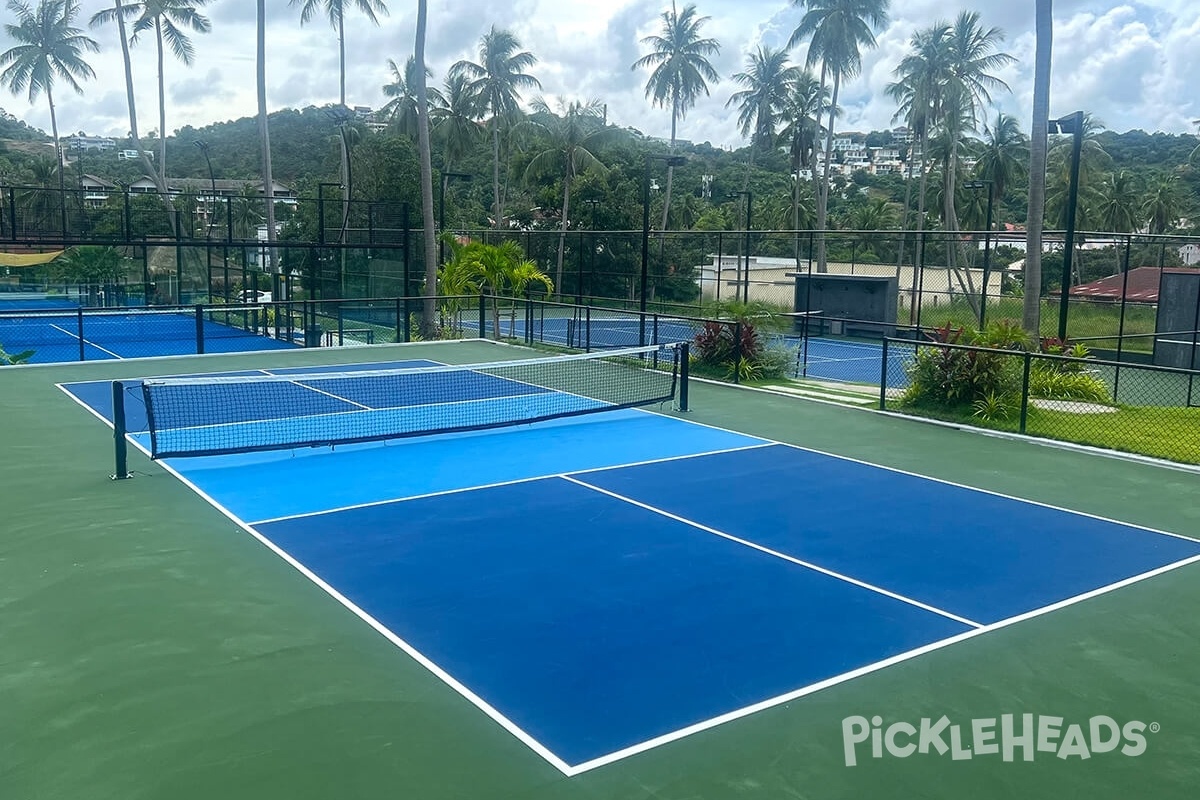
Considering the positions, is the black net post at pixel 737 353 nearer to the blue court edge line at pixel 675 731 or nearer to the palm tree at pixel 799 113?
the blue court edge line at pixel 675 731

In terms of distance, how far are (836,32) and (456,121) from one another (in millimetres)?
21995

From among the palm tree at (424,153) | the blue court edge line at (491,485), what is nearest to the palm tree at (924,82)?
the palm tree at (424,153)

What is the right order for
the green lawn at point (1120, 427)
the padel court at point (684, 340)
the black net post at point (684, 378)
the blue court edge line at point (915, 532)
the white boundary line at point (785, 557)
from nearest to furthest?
1. the white boundary line at point (785, 557)
2. the blue court edge line at point (915, 532)
3. the green lawn at point (1120, 427)
4. the black net post at point (684, 378)
5. the padel court at point (684, 340)

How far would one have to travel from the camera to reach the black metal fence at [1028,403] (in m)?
13.8

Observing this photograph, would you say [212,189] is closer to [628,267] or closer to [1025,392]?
[628,267]

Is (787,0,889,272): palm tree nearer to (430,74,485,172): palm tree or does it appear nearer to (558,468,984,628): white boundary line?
(430,74,485,172): palm tree

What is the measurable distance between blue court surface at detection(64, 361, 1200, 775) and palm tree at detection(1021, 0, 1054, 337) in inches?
373

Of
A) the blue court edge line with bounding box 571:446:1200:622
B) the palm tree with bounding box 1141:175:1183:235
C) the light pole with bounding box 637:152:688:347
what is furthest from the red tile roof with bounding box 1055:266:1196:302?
the blue court edge line with bounding box 571:446:1200:622

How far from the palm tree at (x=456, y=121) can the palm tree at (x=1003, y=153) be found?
27.4 meters

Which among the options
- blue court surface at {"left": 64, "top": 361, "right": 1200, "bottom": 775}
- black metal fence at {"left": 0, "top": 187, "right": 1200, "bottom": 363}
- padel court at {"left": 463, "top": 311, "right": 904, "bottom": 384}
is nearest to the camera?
blue court surface at {"left": 64, "top": 361, "right": 1200, "bottom": 775}

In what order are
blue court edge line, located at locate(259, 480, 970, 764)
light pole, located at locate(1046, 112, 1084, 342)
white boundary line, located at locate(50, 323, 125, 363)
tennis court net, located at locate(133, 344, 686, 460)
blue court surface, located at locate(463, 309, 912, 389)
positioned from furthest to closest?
blue court surface, located at locate(463, 309, 912, 389) < white boundary line, located at locate(50, 323, 125, 363) < light pole, located at locate(1046, 112, 1084, 342) < tennis court net, located at locate(133, 344, 686, 460) < blue court edge line, located at locate(259, 480, 970, 764)

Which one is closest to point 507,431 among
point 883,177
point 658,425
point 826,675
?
point 658,425

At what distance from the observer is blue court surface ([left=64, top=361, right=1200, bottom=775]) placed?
618 cm

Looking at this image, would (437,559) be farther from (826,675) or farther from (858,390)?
(858,390)
